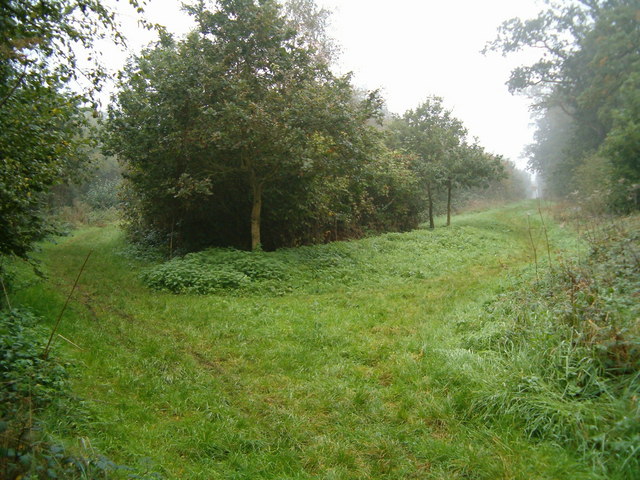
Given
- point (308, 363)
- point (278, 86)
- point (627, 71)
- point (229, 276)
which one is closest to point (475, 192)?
point (627, 71)

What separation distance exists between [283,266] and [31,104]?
21.9ft

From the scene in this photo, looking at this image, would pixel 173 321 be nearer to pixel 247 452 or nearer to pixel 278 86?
pixel 247 452

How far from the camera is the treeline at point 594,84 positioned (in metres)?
A: 15.6

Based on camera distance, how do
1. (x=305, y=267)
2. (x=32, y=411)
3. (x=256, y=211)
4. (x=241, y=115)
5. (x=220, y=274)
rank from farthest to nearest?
(x=256, y=211) → (x=305, y=267) → (x=241, y=115) → (x=220, y=274) → (x=32, y=411)

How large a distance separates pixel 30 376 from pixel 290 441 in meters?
2.41

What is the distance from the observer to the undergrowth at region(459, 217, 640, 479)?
2.84m

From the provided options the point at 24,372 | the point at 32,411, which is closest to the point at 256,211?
the point at 24,372

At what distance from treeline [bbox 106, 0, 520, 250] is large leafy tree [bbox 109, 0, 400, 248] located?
0.10ft

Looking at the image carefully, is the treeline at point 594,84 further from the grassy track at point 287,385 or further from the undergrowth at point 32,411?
the undergrowth at point 32,411

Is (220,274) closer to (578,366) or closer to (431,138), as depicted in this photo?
(578,366)

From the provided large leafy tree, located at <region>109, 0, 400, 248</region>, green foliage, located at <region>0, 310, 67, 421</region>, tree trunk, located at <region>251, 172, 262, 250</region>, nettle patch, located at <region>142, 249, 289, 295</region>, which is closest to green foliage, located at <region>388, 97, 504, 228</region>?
large leafy tree, located at <region>109, 0, 400, 248</region>

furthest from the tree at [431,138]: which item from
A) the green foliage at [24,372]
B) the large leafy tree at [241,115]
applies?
the green foliage at [24,372]

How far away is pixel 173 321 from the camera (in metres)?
6.68

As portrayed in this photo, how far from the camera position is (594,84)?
2548 cm
